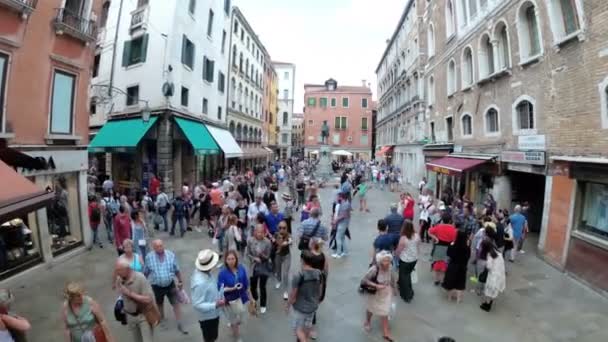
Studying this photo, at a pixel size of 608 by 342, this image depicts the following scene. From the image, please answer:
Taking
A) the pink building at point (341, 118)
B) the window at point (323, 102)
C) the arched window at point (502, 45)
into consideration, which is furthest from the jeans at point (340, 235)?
the window at point (323, 102)

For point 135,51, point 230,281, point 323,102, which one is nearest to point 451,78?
point 135,51

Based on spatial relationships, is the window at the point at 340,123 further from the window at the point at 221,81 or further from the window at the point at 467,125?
the window at the point at 467,125

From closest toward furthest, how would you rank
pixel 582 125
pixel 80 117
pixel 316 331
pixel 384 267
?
pixel 384 267, pixel 316 331, pixel 582 125, pixel 80 117

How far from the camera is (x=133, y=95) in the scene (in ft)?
57.4

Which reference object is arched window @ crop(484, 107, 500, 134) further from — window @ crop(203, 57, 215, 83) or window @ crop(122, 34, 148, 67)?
window @ crop(122, 34, 148, 67)

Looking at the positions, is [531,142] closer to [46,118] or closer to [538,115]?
[538,115]

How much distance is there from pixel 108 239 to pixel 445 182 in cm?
1705

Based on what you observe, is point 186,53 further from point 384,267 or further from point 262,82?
point 262,82

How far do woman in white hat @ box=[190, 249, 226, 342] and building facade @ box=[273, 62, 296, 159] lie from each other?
172ft

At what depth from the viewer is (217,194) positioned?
1164 cm

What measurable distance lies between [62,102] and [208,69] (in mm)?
12594

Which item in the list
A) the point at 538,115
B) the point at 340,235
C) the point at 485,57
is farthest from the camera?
the point at 485,57

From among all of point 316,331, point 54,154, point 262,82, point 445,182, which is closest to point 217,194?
point 54,154

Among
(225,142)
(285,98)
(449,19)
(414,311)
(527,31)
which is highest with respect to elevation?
(285,98)
